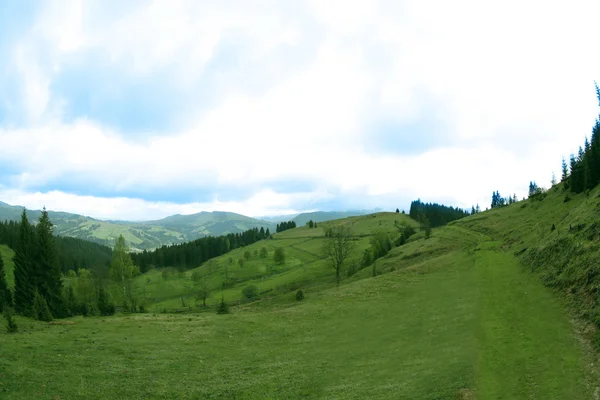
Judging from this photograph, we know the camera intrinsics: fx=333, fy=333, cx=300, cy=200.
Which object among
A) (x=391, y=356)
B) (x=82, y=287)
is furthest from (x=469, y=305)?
(x=82, y=287)

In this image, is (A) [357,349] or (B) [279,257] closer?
(A) [357,349]

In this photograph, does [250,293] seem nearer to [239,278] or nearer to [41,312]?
[239,278]

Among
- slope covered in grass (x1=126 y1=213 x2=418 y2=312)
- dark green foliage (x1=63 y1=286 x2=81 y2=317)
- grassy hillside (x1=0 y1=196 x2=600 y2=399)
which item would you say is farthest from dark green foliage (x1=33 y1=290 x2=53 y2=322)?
slope covered in grass (x1=126 y1=213 x2=418 y2=312)

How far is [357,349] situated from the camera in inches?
1411

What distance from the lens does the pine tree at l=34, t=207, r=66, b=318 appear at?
6141 cm

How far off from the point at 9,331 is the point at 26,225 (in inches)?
1464

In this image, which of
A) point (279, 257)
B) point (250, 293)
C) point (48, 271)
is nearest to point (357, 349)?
point (48, 271)

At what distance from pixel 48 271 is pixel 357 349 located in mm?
60140

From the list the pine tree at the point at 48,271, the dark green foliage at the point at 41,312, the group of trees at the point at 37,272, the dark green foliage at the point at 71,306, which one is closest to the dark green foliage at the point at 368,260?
the dark green foliage at the point at 71,306

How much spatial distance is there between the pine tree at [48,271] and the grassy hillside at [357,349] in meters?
18.7

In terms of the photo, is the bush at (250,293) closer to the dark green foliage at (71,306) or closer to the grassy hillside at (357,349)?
the dark green foliage at (71,306)

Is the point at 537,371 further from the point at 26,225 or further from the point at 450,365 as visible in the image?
the point at 26,225

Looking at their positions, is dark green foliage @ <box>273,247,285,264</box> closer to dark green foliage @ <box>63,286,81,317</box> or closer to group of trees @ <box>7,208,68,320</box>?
dark green foliage @ <box>63,286,81,317</box>

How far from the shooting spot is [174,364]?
32.7 metres
